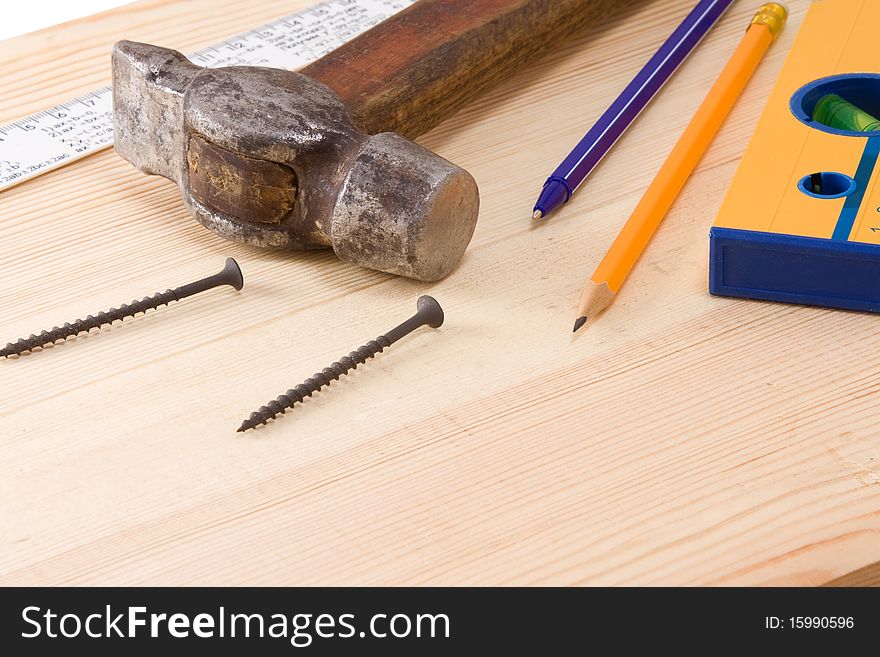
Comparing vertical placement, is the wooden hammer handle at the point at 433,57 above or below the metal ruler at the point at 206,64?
above

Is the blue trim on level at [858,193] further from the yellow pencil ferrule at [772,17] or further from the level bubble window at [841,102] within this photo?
the yellow pencil ferrule at [772,17]

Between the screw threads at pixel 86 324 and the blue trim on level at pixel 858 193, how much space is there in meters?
0.53

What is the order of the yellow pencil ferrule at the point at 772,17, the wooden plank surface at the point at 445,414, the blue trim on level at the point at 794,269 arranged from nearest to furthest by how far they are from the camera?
the wooden plank surface at the point at 445,414 → the blue trim on level at the point at 794,269 → the yellow pencil ferrule at the point at 772,17

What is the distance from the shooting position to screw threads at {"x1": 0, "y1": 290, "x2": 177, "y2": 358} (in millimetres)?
946

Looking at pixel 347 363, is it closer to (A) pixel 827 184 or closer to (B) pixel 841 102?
(A) pixel 827 184

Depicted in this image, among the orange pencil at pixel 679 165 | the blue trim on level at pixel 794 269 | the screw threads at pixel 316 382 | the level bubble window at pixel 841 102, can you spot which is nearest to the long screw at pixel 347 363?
the screw threads at pixel 316 382

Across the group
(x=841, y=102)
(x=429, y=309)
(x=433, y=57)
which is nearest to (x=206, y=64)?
(x=433, y=57)

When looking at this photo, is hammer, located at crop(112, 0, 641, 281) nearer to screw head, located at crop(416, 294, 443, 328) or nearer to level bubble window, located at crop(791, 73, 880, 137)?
screw head, located at crop(416, 294, 443, 328)

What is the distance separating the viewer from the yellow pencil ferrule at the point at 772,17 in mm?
1337

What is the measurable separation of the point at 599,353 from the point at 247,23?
0.74 m

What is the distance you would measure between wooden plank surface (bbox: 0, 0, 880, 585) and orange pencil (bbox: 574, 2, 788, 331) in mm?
21

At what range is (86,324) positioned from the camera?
3.15 ft

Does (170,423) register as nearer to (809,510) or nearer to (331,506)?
(331,506)

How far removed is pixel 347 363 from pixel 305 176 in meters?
0.18
